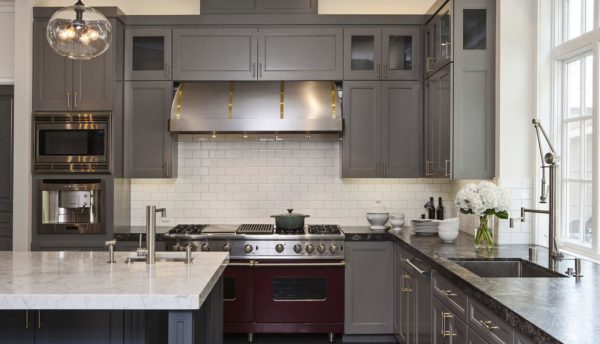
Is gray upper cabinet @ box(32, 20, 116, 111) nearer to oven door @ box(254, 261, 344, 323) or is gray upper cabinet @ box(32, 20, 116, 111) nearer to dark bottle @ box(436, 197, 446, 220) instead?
oven door @ box(254, 261, 344, 323)

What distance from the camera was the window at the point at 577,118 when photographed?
3.37 meters

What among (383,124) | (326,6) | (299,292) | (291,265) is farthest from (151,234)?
(326,6)

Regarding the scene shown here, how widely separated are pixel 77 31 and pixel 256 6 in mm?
2473

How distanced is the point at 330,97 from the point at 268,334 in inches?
86.5

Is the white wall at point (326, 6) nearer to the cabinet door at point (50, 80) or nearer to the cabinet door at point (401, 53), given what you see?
the cabinet door at point (401, 53)

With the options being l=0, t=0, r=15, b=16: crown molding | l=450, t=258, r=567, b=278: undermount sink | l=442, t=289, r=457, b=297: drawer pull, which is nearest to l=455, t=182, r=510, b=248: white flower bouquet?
l=450, t=258, r=567, b=278: undermount sink

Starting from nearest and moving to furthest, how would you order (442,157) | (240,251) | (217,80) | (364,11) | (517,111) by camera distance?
(517,111), (442,157), (240,251), (217,80), (364,11)

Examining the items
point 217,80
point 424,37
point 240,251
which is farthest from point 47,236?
point 424,37

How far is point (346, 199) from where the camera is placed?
558 cm

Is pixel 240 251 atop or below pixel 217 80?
below

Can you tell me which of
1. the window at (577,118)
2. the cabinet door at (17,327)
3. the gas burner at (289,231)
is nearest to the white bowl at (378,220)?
the gas burner at (289,231)

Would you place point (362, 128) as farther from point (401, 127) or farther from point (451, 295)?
point (451, 295)

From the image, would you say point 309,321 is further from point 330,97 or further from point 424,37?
point 424,37

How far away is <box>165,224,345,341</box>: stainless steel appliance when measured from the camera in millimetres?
Answer: 4848
